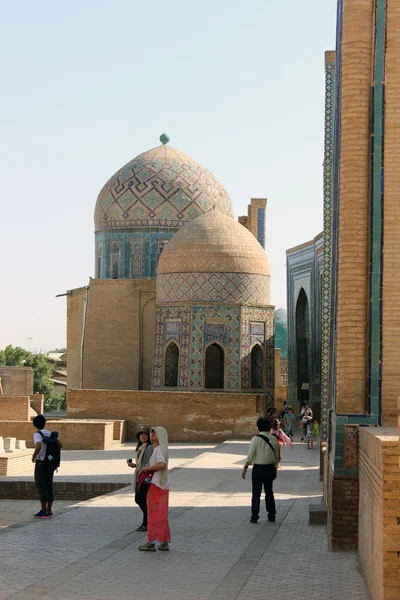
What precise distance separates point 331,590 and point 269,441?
338 centimetres

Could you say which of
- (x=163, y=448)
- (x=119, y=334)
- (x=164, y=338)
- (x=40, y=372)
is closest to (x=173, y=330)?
(x=164, y=338)

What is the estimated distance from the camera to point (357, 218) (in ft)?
28.7

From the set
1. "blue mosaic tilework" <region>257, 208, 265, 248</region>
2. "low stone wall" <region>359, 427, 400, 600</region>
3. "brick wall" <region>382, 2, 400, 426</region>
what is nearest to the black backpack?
"brick wall" <region>382, 2, 400, 426</region>

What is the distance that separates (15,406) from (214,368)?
17.0ft

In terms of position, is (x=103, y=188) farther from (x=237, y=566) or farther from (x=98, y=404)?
(x=237, y=566)

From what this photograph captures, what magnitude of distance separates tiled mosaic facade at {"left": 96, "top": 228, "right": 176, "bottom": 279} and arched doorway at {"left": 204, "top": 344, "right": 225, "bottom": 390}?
3873 millimetres

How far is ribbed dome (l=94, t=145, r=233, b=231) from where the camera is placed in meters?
31.0

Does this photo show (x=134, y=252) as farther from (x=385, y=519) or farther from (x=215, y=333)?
(x=385, y=519)

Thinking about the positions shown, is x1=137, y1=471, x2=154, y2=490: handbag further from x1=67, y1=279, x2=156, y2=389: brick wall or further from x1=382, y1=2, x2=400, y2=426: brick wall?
x1=67, y1=279, x2=156, y2=389: brick wall

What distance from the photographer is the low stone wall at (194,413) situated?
76.5 ft

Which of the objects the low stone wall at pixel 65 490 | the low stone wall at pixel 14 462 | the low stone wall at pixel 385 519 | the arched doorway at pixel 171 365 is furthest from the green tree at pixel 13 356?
the low stone wall at pixel 385 519

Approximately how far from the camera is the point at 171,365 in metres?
26.6

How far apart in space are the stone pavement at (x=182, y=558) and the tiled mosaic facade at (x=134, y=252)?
62.9 ft

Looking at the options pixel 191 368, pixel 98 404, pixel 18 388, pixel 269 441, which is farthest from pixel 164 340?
pixel 269 441
